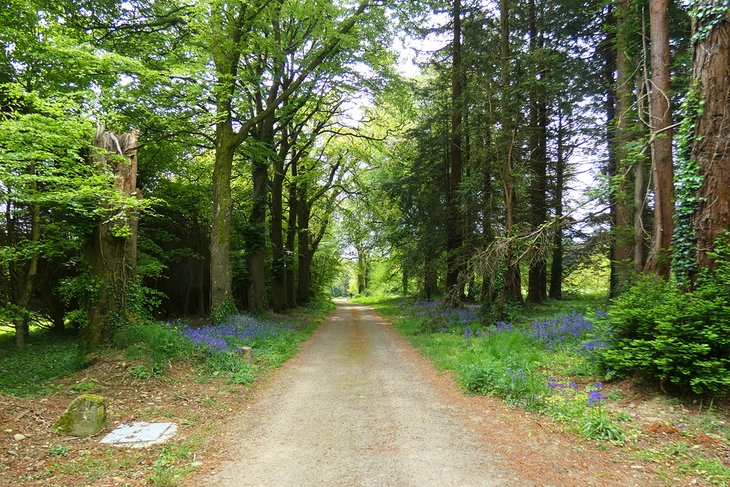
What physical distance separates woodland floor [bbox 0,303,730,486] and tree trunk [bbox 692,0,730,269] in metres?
2.75

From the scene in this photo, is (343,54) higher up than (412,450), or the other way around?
(343,54)

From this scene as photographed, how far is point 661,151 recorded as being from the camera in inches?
291

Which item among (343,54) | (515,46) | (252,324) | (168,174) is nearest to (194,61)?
(343,54)

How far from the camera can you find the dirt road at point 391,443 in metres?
4.00

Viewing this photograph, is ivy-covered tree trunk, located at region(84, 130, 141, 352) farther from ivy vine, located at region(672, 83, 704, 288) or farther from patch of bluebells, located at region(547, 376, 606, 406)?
ivy vine, located at region(672, 83, 704, 288)

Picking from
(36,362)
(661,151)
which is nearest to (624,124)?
(661,151)

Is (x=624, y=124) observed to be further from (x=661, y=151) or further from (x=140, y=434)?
(x=140, y=434)

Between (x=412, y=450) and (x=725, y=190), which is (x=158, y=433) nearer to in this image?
(x=412, y=450)

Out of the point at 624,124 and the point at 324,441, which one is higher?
the point at 624,124

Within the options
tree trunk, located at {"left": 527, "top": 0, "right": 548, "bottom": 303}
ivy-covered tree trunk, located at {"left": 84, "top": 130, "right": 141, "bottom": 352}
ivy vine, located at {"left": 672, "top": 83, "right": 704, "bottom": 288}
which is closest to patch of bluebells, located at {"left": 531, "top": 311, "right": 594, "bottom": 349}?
ivy vine, located at {"left": 672, "top": 83, "right": 704, "bottom": 288}

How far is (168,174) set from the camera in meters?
16.4

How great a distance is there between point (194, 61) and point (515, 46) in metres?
10.5

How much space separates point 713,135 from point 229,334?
10.7 metres

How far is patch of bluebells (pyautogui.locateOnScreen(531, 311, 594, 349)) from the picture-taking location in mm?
8816
